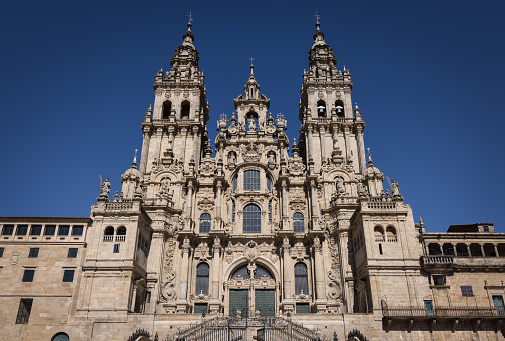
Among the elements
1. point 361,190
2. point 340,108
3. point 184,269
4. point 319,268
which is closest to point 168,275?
point 184,269

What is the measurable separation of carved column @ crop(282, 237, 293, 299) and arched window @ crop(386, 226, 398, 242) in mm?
10054

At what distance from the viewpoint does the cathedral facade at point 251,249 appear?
34.0 m

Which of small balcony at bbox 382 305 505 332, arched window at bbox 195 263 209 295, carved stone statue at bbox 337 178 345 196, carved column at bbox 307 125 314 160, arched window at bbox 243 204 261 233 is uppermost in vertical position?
carved column at bbox 307 125 314 160

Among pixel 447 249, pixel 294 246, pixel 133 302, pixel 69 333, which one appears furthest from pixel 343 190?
pixel 69 333

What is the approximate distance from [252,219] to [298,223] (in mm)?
4863

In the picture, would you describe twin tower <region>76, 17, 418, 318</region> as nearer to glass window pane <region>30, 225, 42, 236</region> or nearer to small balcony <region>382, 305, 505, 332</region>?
small balcony <region>382, 305, 505, 332</region>

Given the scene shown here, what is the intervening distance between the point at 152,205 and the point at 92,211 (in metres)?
6.36

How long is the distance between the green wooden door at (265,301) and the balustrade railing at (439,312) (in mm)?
11758

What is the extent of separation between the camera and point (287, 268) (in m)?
42.6

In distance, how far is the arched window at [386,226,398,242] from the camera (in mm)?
37688

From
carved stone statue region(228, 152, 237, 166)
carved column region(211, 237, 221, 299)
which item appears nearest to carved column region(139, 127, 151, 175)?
carved stone statue region(228, 152, 237, 166)

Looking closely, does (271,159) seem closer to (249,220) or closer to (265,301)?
(249,220)

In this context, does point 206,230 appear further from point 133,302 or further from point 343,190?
point 343,190

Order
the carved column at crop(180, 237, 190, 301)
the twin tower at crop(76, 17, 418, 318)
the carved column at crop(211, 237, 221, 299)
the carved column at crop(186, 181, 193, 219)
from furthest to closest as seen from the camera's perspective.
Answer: the carved column at crop(186, 181, 193, 219) → the carved column at crop(211, 237, 221, 299) → the carved column at crop(180, 237, 190, 301) → the twin tower at crop(76, 17, 418, 318)
